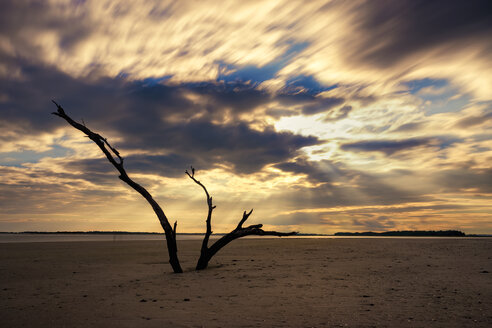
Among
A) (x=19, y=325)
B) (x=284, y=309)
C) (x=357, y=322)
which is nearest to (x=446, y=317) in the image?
(x=357, y=322)

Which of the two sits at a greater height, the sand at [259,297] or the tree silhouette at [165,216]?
the tree silhouette at [165,216]

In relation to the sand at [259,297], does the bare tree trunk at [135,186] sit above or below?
above

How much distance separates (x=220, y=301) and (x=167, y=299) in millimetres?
1442

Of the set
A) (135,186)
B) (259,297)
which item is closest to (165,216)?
(135,186)

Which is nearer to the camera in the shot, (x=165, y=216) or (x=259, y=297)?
(x=259, y=297)

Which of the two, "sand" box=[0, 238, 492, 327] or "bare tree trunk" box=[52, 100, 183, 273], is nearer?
"sand" box=[0, 238, 492, 327]

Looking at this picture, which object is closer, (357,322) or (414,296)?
(357,322)

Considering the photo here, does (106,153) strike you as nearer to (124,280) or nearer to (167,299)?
(124,280)

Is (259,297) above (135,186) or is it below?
below

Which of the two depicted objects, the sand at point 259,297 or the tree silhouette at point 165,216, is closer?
the sand at point 259,297

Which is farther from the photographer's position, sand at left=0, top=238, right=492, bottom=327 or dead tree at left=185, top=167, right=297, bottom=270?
dead tree at left=185, top=167, right=297, bottom=270

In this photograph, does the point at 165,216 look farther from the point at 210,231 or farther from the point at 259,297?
the point at 259,297

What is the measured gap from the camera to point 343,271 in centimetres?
1281

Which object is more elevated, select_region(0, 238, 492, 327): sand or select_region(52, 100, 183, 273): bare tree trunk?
select_region(52, 100, 183, 273): bare tree trunk
